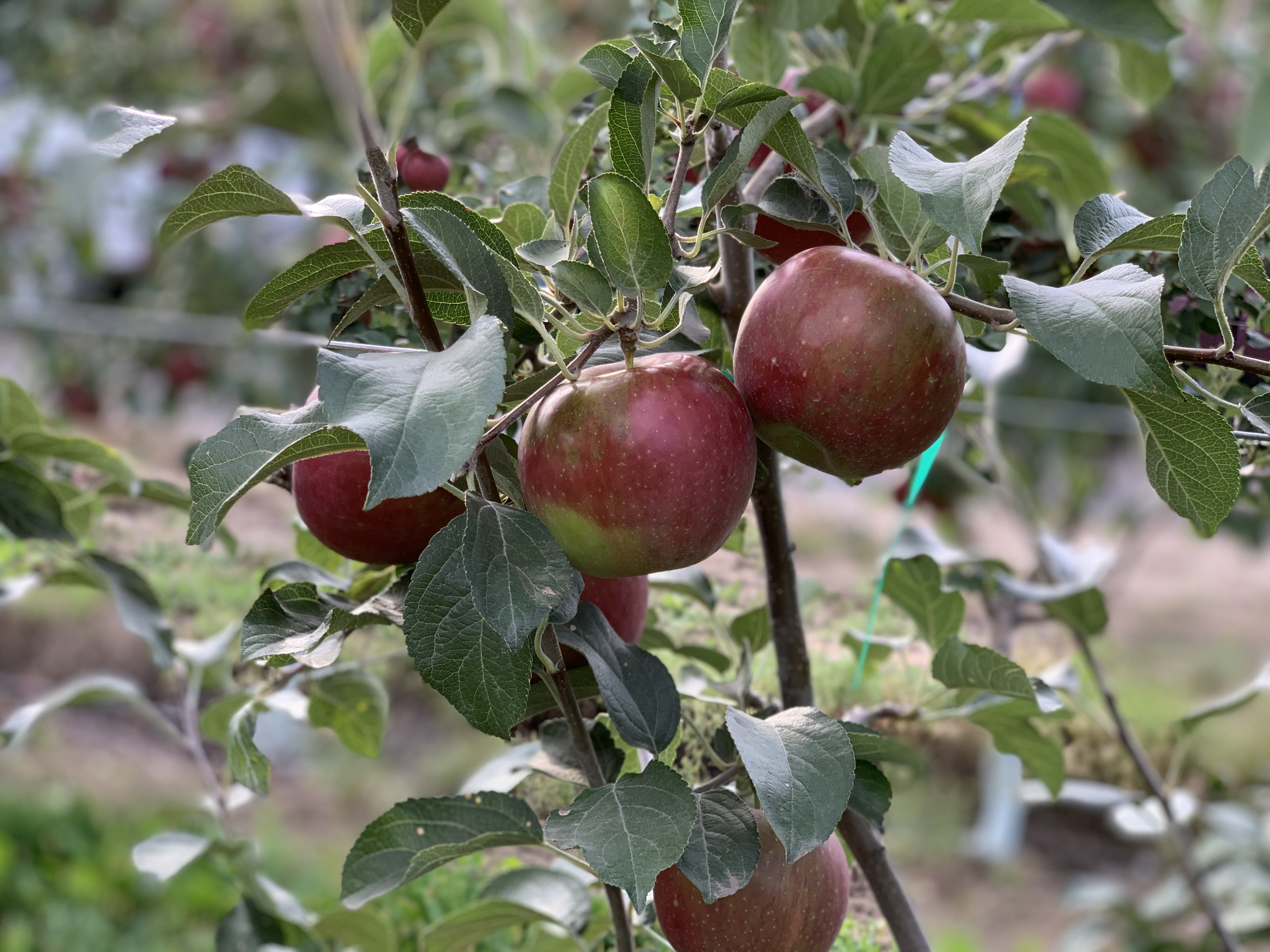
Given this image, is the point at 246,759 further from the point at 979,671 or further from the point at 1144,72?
the point at 1144,72

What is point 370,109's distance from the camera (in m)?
0.22

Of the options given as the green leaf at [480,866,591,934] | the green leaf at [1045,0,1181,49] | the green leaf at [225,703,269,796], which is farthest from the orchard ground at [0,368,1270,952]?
the green leaf at [225,703,269,796]

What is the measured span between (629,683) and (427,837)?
0.26 feet

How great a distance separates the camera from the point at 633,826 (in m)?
0.29

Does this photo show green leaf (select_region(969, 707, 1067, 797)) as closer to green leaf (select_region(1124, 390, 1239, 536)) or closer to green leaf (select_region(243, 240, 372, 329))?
green leaf (select_region(1124, 390, 1239, 536))

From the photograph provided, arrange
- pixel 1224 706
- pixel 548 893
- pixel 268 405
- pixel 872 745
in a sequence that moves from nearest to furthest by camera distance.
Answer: pixel 872 745 < pixel 548 893 < pixel 1224 706 < pixel 268 405

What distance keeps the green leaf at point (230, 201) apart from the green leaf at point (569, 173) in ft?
0.30

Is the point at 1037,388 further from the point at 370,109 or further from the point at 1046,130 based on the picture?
the point at 370,109

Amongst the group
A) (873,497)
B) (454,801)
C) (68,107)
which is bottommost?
(873,497)

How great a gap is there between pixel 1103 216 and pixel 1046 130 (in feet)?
1.09

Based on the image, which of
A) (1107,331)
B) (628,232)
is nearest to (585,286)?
(628,232)

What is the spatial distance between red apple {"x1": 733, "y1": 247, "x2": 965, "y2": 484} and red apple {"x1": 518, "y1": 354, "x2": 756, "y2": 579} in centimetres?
2

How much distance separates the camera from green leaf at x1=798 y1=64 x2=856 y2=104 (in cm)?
53

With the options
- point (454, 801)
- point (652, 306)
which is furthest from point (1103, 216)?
point (454, 801)
